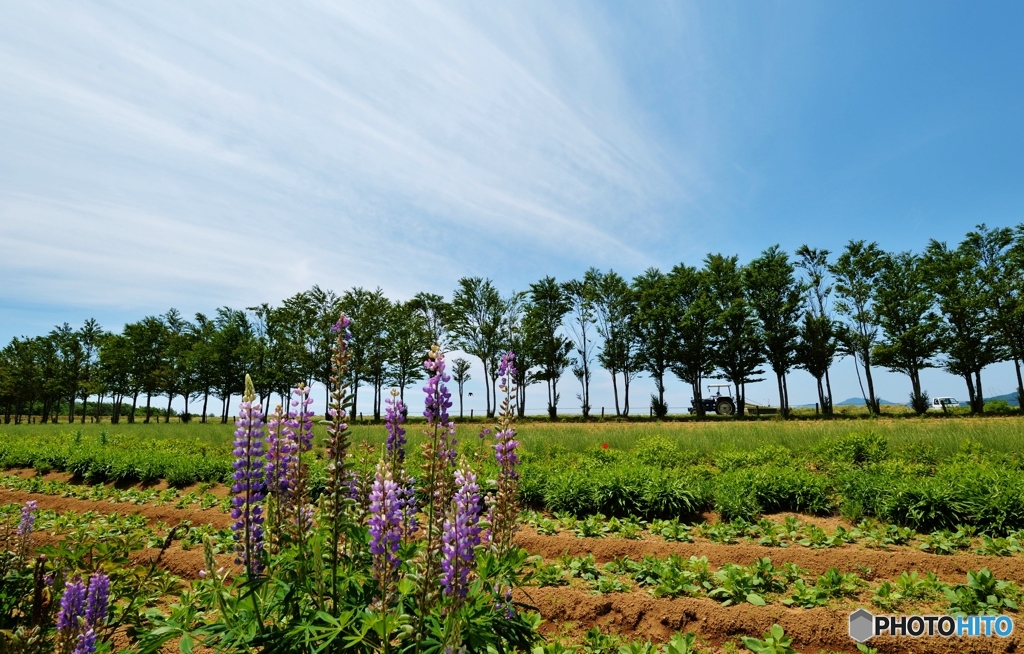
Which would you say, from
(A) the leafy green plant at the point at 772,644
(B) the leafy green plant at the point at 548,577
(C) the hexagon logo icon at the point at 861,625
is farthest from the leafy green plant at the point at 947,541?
(B) the leafy green plant at the point at 548,577

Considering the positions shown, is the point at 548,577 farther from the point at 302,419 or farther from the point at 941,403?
the point at 941,403

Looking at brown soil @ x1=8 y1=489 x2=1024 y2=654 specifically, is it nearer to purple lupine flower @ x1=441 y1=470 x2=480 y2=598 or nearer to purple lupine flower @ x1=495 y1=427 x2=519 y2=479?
purple lupine flower @ x1=495 y1=427 x2=519 y2=479

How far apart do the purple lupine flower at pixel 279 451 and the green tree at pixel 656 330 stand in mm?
40494

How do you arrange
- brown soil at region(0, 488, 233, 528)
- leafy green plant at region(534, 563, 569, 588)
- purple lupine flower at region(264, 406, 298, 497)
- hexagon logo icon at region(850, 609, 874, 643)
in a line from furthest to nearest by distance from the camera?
brown soil at region(0, 488, 233, 528)
leafy green plant at region(534, 563, 569, 588)
hexagon logo icon at region(850, 609, 874, 643)
purple lupine flower at region(264, 406, 298, 497)

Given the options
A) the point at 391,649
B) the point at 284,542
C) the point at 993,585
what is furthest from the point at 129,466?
the point at 993,585

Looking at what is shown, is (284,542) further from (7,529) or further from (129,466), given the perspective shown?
(129,466)

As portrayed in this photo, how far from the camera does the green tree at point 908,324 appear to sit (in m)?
35.3

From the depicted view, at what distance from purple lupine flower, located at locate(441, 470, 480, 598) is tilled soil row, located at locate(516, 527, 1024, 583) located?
3.81 meters

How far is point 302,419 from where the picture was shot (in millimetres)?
3053

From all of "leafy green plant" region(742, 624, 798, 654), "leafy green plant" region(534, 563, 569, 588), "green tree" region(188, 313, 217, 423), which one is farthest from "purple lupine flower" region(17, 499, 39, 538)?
"green tree" region(188, 313, 217, 423)

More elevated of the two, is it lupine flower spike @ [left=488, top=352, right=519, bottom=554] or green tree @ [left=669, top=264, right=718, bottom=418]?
green tree @ [left=669, top=264, right=718, bottom=418]

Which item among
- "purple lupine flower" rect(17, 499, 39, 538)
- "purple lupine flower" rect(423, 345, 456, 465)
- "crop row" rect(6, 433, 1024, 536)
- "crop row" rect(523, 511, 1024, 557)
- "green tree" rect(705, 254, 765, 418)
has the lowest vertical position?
"crop row" rect(523, 511, 1024, 557)

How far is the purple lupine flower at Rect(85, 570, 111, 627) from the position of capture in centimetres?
238

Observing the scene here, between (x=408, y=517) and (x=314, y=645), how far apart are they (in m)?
0.78
